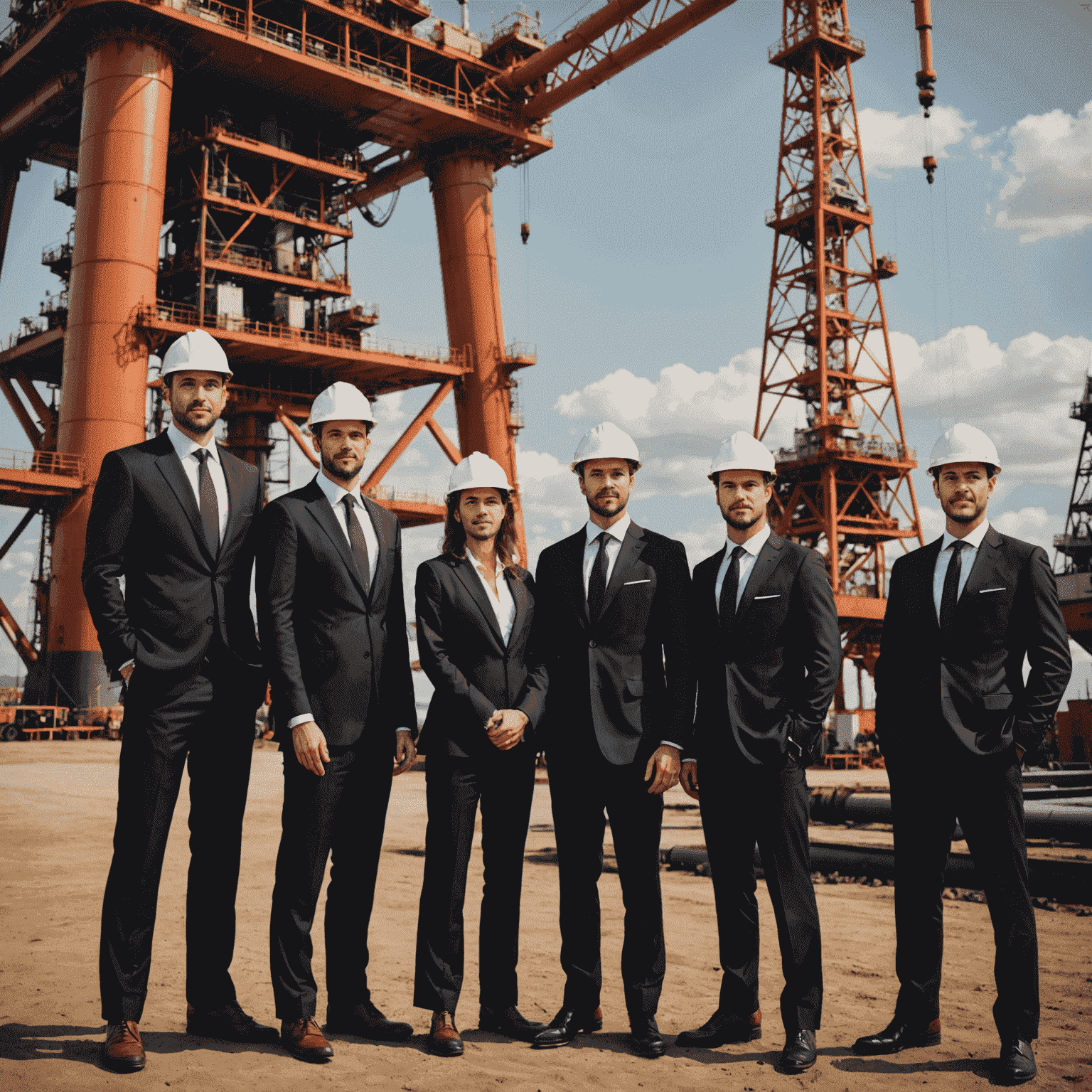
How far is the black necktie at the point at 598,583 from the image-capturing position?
474 cm

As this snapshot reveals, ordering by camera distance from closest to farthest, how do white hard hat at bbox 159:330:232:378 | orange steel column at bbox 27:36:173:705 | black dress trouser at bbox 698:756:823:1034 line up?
black dress trouser at bbox 698:756:823:1034, white hard hat at bbox 159:330:232:378, orange steel column at bbox 27:36:173:705

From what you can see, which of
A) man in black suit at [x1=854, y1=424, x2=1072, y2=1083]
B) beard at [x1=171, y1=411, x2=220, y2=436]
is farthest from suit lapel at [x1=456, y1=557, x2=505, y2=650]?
man in black suit at [x1=854, y1=424, x2=1072, y2=1083]

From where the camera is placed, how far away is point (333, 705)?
447cm

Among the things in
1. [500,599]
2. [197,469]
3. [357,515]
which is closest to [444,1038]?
[500,599]

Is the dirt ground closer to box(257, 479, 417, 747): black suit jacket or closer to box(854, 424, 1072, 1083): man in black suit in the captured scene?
box(854, 424, 1072, 1083): man in black suit

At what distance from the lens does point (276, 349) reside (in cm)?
3030

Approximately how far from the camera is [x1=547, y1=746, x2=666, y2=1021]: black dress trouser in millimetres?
4508

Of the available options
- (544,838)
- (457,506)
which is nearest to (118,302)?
(544,838)

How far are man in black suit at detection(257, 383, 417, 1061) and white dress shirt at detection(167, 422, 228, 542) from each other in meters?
0.19

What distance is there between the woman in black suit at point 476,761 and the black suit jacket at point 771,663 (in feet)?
2.67

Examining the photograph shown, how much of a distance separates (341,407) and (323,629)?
1025 millimetres

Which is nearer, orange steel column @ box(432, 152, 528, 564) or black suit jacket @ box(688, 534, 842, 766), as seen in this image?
black suit jacket @ box(688, 534, 842, 766)

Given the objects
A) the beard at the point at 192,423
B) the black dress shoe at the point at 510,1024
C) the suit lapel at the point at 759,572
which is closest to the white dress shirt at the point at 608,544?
the suit lapel at the point at 759,572

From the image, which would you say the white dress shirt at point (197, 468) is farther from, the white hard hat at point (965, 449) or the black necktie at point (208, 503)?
the white hard hat at point (965, 449)
